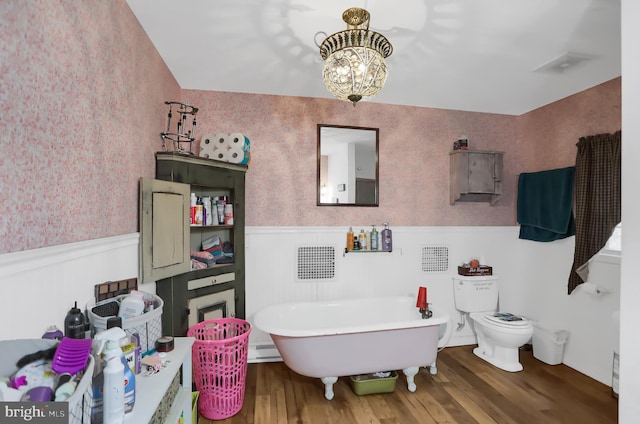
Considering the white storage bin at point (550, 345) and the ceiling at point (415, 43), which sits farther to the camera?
the white storage bin at point (550, 345)

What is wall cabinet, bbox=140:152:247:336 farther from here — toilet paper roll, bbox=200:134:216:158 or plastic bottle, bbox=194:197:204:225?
toilet paper roll, bbox=200:134:216:158

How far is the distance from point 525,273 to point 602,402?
128 cm

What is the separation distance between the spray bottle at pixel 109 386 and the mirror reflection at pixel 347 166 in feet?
7.56

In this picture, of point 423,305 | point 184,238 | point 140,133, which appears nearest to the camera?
point 140,133

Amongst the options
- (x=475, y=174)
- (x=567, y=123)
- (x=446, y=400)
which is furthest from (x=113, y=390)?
(x=567, y=123)

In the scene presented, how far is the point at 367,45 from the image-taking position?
5.45ft

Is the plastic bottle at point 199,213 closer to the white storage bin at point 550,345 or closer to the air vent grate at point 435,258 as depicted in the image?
the air vent grate at point 435,258

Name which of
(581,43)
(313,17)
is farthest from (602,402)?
(313,17)

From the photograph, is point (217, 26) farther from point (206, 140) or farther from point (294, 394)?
point (294, 394)

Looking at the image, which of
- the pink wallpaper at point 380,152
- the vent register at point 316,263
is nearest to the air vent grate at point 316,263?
the vent register at point 316,263

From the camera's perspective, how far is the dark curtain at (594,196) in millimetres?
2572

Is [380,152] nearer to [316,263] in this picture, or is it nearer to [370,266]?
[370,266]

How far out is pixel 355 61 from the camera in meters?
1.62

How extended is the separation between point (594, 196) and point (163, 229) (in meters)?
3.26
